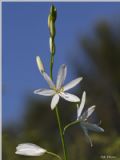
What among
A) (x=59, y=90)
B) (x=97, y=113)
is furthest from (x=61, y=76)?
(x=97, y=113)

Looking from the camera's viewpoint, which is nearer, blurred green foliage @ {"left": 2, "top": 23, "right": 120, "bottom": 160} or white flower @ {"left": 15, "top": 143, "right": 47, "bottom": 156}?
white flower @ {"left": 15, "top": 143, "right": 47, "bottom": 156}

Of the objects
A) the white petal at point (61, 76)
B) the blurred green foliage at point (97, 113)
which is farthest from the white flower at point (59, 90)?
the blurred green foliage at point (97, 113)

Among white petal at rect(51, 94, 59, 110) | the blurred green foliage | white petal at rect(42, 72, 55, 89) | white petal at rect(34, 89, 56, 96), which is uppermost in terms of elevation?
white petal at rect(42, 72, 55, 89)

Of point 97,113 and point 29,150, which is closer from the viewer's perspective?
point 29,150

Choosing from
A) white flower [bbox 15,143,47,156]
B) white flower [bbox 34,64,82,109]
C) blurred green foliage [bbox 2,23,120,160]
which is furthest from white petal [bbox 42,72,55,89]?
blurred green foliage [bbox 2,23,120,160]

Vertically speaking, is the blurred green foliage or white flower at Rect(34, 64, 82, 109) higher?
white flower at Rect(34, 64, 82, 109)

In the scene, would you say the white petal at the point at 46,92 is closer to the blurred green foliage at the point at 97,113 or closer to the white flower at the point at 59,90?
the white flower at the point at 59,90

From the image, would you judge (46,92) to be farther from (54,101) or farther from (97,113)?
(97,113)

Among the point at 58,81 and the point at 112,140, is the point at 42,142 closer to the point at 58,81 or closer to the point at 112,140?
the point at 112,140

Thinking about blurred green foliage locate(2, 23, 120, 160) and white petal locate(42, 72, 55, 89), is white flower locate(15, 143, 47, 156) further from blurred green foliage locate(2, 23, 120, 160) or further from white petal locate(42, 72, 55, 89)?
blurred green foliage locate(2, 23, 120, 160)

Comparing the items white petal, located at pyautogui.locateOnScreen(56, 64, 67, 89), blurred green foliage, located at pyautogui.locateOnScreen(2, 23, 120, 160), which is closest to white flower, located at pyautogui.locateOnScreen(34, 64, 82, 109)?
white petal, located at pyautogui.locateOnScreen(56, 64, 67, 89)
